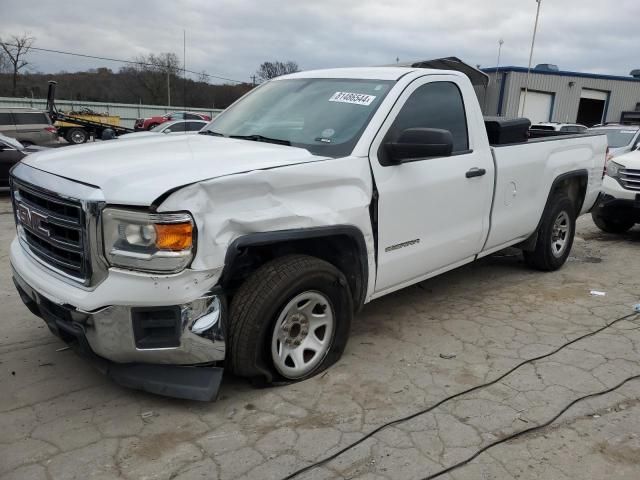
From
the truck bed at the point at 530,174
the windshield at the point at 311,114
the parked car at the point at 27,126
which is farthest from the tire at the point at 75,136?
the truck bed at the point at 530,174

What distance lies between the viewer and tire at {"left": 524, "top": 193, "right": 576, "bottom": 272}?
5.38m

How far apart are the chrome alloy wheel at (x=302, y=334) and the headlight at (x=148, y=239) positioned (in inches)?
29.1

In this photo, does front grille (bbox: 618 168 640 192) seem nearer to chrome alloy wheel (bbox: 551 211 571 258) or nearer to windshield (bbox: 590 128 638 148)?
chrome alloy wheel (bbox: 551 211 571 258)

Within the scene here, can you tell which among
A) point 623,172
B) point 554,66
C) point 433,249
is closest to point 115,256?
point 433,249

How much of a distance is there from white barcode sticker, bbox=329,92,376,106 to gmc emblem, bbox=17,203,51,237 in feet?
6.63

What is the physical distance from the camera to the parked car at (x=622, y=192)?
7.31 metres

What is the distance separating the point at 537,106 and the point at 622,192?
27797 millimetres

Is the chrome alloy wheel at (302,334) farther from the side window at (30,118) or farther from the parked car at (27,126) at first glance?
the side window at (30,118)

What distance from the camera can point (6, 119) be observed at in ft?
60.1

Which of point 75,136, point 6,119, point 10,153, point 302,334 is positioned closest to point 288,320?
point 302,334

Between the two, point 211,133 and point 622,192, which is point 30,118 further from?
point 622,192

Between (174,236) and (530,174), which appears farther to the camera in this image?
(530,174)

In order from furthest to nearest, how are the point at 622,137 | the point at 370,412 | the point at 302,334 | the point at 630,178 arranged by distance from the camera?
1. the point at 622,137
2. the point at 630,178
3. the point at 302,334
4. the point at 370,412

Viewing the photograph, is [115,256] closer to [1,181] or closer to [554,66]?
[1,181]
